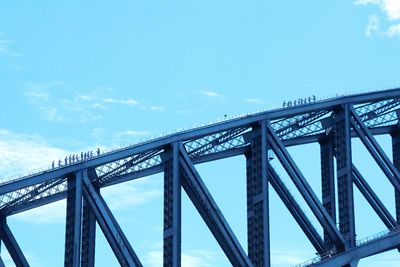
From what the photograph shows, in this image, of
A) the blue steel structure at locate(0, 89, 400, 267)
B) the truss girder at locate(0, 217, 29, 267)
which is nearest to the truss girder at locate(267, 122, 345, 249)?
the blue steel structure at locate(0, 89, 400, 267)

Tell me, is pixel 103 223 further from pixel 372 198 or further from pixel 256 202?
pixel 372 198

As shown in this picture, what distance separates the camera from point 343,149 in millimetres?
99938

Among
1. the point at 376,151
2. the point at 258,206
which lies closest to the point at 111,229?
the point at 258,206

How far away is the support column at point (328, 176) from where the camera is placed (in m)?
102

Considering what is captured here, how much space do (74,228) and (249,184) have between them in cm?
1533

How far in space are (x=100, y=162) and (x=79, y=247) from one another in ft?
20.2

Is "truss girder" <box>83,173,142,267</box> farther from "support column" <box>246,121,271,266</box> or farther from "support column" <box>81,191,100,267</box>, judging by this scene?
"support column" <box>246,121,271,266</box>

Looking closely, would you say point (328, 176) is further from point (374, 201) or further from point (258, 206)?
point (258, 206)

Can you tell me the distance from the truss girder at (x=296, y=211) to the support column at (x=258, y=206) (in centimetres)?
167

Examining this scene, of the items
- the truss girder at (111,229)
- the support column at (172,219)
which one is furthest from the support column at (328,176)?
the truss girder at (111,229)

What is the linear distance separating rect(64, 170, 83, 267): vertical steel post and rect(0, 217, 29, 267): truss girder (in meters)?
4.99

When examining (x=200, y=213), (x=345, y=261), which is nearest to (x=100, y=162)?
(x=200, y=213)

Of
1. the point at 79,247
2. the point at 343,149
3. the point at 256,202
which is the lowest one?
the point at 79,247

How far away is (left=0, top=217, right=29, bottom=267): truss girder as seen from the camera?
89.5 meters
